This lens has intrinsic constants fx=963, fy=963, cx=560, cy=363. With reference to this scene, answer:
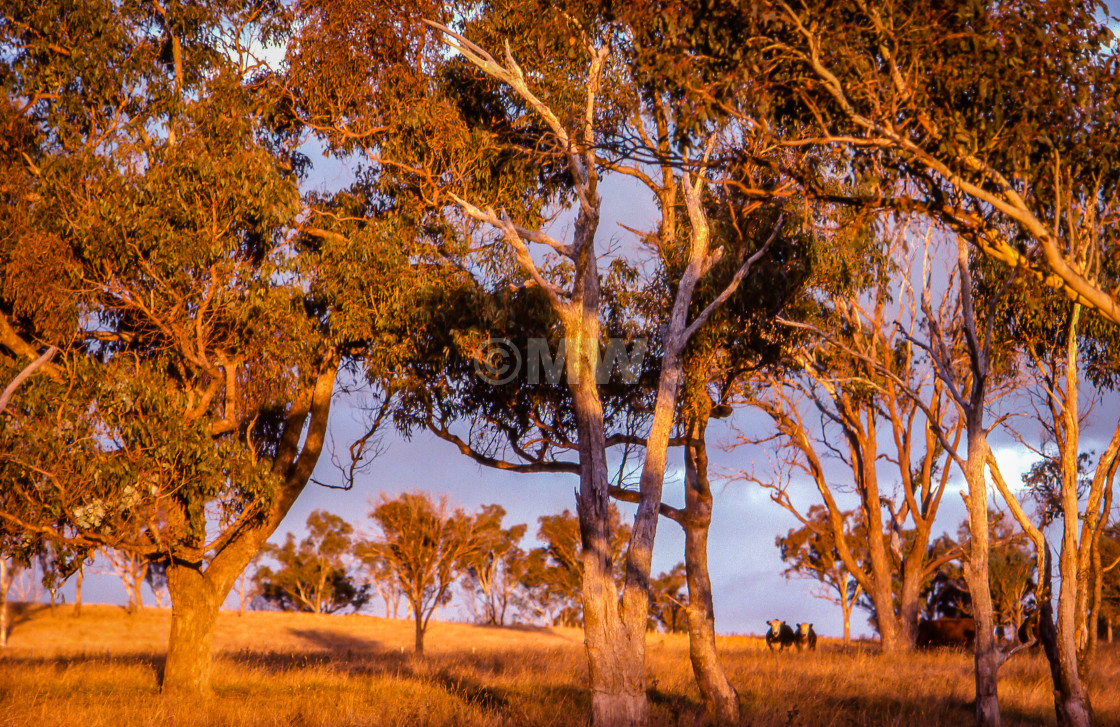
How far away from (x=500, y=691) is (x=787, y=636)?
16.0m

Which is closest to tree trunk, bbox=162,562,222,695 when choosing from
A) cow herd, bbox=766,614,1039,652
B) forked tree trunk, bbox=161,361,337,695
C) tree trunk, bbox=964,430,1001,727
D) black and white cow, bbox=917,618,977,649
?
forked tree trunk, bbox=161,361,337,695

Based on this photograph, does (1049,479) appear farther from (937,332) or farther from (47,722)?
(47,722)

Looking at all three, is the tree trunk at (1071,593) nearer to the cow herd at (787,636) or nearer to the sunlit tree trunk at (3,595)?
the cow herd at (787,636)

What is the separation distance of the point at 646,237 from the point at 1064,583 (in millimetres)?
7401

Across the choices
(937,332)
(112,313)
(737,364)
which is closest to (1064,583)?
A: (937,332)

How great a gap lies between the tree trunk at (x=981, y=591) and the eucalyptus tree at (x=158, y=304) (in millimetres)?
8270

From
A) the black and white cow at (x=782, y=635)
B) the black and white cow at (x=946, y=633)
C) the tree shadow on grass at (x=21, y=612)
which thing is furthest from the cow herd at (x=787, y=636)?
the tree shadow on grass at (x=21, y=612)

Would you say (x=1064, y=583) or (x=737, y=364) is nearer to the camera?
(x=1064, y=583)

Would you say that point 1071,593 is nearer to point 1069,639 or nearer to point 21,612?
point 1069,639

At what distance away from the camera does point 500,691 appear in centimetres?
1406

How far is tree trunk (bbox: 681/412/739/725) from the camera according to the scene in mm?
12086

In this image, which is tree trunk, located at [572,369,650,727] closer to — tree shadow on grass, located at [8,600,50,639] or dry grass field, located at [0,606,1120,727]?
dry grass field, located at [0,606,1120,727]

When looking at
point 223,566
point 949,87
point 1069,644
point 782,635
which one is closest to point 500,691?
point 223,566

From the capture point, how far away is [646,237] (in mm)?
14797
